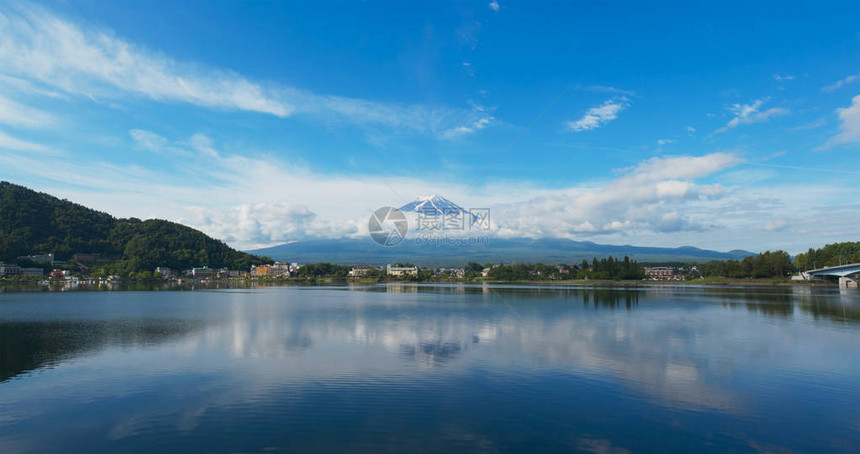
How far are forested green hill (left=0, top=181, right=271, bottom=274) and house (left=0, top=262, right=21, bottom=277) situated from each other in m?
4.78

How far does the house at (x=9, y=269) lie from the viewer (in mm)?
85312

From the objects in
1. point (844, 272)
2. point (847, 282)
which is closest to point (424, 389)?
point (844, 272)

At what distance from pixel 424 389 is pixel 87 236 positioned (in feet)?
462

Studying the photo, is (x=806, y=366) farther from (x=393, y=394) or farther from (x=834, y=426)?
(x=393, y=394)

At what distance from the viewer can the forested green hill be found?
104 m

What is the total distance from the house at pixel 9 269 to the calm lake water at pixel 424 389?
89238 mm

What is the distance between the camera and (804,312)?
30484mm

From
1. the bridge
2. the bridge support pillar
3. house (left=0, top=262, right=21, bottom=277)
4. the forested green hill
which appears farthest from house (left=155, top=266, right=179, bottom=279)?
the bridge support pillar

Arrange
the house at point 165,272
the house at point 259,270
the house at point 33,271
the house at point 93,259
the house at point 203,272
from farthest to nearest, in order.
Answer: the house at point 259,270
the house at point 203,272
the house at point 165,272
the house at point 93,259
the house at point 33,271

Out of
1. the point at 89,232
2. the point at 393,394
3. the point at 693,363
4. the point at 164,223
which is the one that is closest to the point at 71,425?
the point at 393,394

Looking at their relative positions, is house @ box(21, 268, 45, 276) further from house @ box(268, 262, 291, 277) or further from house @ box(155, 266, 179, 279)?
house @ box(268, 262, 291, 277)

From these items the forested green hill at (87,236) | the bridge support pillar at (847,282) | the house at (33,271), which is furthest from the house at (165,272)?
the bridge support pillar at (847,282)

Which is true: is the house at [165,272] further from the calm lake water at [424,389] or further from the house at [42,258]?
the calm lake water at [424,389]

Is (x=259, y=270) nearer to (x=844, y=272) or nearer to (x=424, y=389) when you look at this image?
(x=844, y=272)
